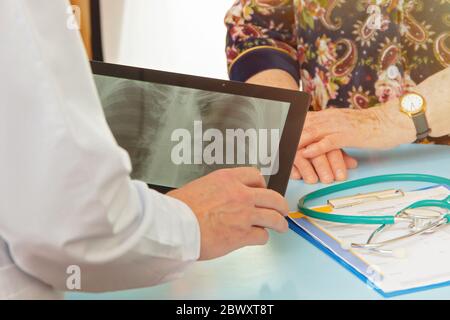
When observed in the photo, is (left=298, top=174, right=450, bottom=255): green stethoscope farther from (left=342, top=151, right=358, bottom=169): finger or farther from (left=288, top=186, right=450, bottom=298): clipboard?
(left=342, top=151, right=358, bottom=169): finger

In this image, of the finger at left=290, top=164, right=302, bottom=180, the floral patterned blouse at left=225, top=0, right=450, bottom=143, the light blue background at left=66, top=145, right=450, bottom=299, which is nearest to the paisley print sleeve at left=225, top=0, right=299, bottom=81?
the floral patterned blouse at left=225, top=0, right=450, bottom=143

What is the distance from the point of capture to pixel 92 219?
0.46 metres

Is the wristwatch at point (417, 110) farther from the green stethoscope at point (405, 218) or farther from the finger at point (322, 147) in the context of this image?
the green stethoscope at point (405, 218)

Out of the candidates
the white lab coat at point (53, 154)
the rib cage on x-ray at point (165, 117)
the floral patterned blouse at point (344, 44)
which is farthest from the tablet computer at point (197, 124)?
the floral patterned blouse at point (344, 44)

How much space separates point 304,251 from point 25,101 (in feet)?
1.35

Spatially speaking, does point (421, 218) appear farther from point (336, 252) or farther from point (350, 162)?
point (350, 162)

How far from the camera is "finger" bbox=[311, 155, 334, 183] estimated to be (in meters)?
0.96

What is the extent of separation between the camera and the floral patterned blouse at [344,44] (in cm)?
123

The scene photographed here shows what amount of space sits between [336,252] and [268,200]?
0.10m

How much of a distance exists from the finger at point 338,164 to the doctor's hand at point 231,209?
0.27 m

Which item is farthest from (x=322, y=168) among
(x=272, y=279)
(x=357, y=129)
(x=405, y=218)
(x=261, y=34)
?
(x=261, y=34)
